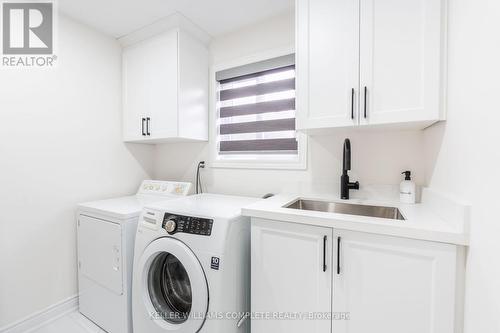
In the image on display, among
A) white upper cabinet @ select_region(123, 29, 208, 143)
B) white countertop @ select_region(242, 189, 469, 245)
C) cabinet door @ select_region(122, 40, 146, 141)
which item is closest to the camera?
white countertop @ select_region(242, 189, 469, 245)

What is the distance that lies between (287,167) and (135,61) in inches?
70.1

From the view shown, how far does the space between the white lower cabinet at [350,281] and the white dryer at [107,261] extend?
2.99 ft

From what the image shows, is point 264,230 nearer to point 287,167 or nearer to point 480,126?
point 287,167

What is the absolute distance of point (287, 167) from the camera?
186cm

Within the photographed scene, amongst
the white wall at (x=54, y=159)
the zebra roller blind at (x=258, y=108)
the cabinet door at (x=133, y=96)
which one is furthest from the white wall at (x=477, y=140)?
the white wall at (x=54, y=159)

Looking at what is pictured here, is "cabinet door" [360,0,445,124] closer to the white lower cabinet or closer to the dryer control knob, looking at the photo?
the white lower cabinet

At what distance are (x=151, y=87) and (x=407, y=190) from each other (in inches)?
86.0

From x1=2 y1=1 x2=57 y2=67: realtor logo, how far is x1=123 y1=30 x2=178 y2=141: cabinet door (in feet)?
1.93

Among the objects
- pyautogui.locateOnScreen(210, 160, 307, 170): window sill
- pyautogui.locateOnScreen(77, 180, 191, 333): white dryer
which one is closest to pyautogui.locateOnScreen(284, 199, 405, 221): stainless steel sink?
pyautogui.locateOnScreen(210, 160, 307, 170): window sill

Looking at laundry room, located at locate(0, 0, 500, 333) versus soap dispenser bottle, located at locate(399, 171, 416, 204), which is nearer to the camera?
laundry room, located at locate(0, 0, 500, 333)

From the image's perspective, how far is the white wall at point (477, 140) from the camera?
0.69m

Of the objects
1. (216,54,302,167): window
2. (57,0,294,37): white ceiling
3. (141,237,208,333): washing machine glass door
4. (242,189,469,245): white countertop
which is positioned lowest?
(141,237,208,333): washing machine glass door

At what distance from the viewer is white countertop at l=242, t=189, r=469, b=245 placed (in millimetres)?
858

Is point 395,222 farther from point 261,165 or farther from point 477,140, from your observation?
point 261,165
